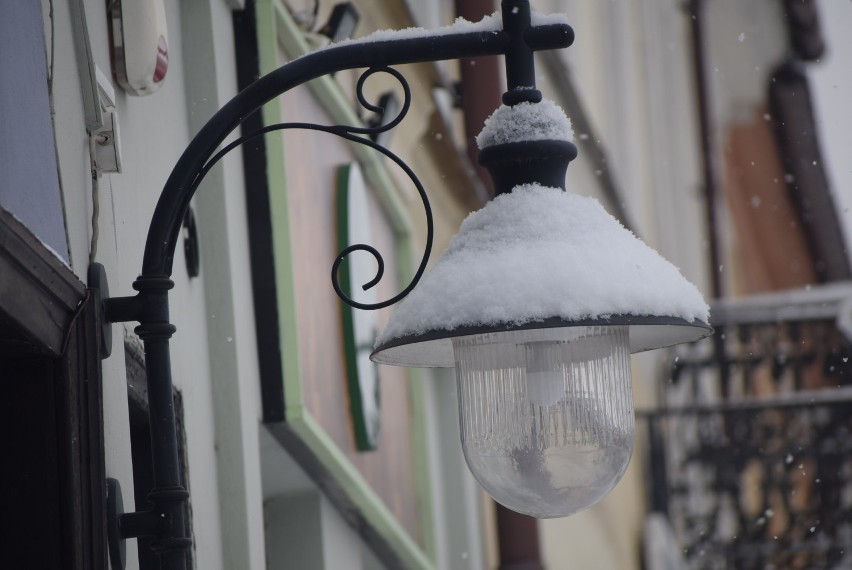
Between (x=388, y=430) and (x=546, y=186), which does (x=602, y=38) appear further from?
(x=546, y=186)

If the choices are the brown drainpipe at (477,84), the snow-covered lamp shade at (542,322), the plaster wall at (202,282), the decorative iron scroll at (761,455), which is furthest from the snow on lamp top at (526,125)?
the decorative iron scroll at (761,455)

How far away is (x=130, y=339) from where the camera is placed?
250 centimetres

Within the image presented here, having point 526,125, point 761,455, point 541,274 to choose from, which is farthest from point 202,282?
point 761,455

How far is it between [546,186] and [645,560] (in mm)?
10553

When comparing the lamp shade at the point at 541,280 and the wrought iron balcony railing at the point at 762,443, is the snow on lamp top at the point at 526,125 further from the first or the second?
the wrought iron balcony railing at the point at 762,443

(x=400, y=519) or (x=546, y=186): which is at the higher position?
(x=546, y=186)

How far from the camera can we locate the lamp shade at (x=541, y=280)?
1884 millimetres

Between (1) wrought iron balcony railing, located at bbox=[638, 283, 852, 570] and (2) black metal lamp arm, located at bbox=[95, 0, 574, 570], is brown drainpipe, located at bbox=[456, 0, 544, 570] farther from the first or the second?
(2) black metal lamp arm, located at bbox=[95, 0, 574, 570]

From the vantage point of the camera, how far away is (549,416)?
6.59 feet

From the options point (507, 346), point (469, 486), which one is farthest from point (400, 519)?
point (507, 346)

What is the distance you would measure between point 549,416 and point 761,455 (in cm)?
777

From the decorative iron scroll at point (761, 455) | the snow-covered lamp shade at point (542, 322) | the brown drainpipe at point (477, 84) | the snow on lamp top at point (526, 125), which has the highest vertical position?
the brown drainpipe at point (477, 84)

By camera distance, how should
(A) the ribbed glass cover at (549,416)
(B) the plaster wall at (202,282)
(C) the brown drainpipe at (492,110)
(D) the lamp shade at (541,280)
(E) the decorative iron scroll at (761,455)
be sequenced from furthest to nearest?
1. (E) the decorative iron scroll at (761,455)
2. (C) the brown drainpipe at (492,110)
3. (B) the plaster wall at (202,282)
4. (A) the ribbed glass cover at (549,416)
5. (D) the lamp shade at (541,280)

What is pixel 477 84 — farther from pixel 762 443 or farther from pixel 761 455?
pixel 762 443
